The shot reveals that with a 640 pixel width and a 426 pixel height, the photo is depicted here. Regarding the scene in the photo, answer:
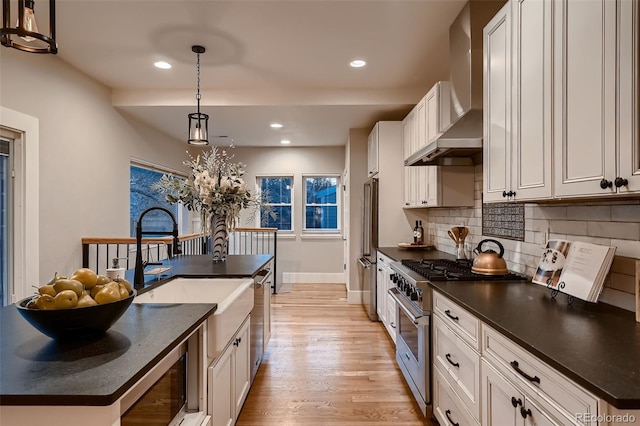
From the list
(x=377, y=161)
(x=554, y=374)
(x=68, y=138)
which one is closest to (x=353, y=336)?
(x=377, y=161)

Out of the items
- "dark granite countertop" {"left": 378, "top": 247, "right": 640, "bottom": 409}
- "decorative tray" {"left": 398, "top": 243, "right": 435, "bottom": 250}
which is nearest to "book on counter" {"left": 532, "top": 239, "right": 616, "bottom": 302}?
"dark granite countertop" {"left": 378, "top": 247, "right": 640, "bottom": 409}

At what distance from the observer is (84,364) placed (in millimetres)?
977

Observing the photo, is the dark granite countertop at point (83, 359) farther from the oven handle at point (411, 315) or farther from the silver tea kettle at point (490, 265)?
the silver tea kettle at point (490, 265)

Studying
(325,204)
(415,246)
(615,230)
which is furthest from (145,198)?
(615,230)

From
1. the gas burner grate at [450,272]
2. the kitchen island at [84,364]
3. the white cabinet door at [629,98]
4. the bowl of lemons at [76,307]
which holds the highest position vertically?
the white cabinet door at [629,98]

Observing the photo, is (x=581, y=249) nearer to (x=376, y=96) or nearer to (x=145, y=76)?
(x=376, y=96)

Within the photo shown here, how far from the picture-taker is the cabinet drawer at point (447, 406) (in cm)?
167

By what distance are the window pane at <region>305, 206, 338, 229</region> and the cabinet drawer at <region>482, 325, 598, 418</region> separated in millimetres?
5388

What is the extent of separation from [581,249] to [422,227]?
2.59 metres

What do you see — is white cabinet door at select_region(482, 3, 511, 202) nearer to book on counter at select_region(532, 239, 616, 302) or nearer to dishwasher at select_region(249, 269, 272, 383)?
book on counter at select_region(532, 239, 616, 302)

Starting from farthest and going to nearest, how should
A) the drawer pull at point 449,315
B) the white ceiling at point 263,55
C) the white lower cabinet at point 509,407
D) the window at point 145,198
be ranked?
the window at point 145,198 → the white ceiling at point 263,55 → the drawer pull at point 449,315 → the white lower cabinet at point 509,407

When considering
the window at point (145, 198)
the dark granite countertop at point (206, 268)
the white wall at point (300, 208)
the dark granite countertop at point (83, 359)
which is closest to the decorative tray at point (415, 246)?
the dark granite countertop at point (206, 268)

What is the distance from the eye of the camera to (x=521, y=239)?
7.49 ft

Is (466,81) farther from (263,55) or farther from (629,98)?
(263,55)
